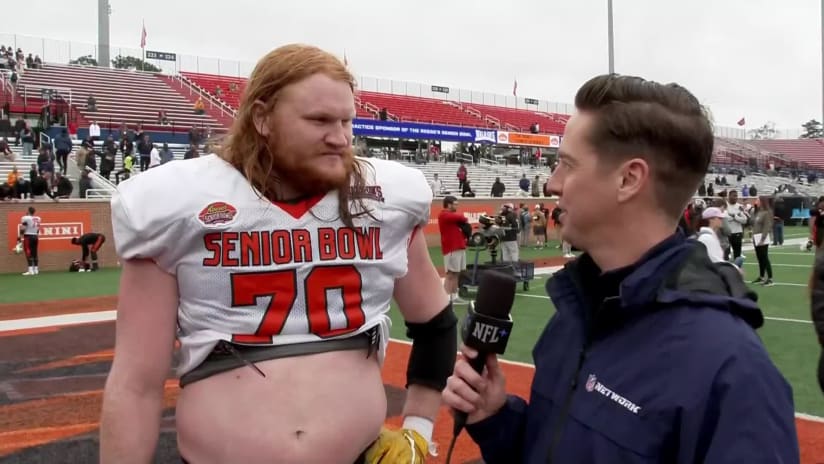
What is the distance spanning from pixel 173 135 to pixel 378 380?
24365mm

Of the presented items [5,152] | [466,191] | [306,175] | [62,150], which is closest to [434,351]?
[306,175]

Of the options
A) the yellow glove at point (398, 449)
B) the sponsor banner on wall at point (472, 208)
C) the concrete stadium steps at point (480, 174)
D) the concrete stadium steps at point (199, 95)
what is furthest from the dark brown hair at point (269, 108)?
the concrete stadium steps at point (199, 95)

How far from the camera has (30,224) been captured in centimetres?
1506

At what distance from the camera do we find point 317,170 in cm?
181

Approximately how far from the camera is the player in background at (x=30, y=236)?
595 inches

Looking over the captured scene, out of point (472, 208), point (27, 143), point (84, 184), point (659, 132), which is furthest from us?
point (472, 208)

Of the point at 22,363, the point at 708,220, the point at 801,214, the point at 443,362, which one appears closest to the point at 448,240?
the point at 708,220

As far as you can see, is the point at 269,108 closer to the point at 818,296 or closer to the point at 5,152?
the point at 818,296

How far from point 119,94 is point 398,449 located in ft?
103

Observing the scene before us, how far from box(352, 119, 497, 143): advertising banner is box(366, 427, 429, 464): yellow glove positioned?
25.2m

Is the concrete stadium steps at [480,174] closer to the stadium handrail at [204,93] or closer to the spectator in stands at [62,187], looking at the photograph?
the stadium handrail at [204,93]

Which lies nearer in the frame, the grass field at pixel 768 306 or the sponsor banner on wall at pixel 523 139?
the grass field at pixel 768 306

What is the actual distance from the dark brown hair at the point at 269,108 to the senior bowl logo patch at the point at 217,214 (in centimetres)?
10

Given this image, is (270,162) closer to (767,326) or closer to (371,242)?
(371,242)
